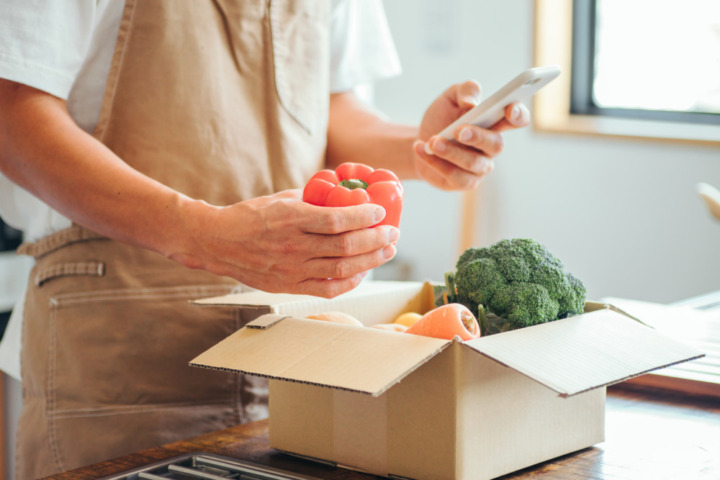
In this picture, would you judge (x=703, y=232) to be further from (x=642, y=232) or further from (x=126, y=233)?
(x=126, y=233)

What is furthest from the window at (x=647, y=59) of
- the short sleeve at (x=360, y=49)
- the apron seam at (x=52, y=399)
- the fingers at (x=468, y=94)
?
the apron seam at (x=52, y=399)

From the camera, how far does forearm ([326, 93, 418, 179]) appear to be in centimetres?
153

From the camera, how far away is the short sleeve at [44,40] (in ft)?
3.51

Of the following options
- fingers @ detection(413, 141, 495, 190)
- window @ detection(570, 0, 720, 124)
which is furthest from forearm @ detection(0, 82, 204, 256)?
window @ detection(570, 0, 720, 124)

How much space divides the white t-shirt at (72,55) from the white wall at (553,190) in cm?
189

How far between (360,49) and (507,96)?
609 millimetres

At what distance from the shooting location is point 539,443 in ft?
2.97

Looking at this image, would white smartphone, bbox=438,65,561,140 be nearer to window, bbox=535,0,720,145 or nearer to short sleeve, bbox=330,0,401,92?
short sleeve, bbox=330,0,401,92

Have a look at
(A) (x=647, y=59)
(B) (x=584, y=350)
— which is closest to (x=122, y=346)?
(B) (x=584, y=350)

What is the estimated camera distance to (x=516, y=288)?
3.07 feet

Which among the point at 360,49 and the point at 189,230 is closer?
the point at 189,230

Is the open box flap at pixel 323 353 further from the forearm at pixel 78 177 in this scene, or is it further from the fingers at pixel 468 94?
the fingers at pixel 468 94

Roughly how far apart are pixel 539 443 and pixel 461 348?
0.18 m

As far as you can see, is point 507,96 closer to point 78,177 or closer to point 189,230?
point 189,230
